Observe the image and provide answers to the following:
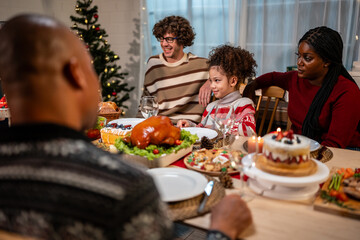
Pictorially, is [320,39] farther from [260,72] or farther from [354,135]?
[260,72]

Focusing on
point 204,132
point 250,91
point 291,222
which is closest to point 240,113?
point 250,91

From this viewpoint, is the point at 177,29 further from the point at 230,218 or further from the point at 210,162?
the point at 230,218

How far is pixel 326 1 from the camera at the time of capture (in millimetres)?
3270

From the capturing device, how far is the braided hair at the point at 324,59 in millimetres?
1959

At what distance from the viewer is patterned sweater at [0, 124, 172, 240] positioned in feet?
2.05

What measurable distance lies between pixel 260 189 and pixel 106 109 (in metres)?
1.41

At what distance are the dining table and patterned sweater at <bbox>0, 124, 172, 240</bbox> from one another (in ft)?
1.21

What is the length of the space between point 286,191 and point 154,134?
63 cm

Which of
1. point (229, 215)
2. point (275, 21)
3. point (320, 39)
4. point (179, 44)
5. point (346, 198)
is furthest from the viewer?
point (275, 21)

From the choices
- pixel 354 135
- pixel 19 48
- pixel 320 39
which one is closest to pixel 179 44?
pixel 320 39

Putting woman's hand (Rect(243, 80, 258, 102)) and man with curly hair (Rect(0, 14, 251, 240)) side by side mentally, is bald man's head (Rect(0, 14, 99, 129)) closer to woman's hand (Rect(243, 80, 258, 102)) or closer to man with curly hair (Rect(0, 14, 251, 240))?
man with curly hair (Rect(0, 14, 251, 240))

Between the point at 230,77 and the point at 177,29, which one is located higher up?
the point at 177,29

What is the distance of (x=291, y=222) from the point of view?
0.98 m

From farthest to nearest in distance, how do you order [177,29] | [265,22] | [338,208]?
[265,22]
[177,29]
[338,208]
